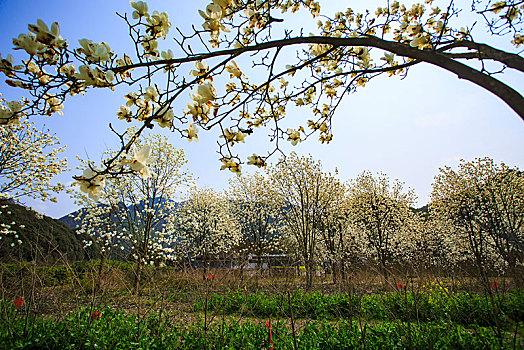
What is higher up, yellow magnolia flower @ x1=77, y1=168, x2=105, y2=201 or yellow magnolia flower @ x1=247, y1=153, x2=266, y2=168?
yellow magnolia flower @ x1=247, y1=153, x2=266, y2=168

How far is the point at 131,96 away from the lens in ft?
4.70

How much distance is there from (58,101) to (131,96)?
1.41ft

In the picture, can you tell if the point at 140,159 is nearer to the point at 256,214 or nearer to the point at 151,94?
the point at 151,94

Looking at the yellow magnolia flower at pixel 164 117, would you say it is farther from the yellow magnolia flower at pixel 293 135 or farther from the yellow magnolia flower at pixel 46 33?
the yellow magnolia flower at pixel 293 135

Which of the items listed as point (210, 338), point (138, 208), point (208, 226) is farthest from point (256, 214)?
point (210, 338)

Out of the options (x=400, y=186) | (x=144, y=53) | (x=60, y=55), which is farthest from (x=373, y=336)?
(x=400, y=186)

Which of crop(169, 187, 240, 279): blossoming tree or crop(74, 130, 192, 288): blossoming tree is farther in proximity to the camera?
crop(169, 187, 240, 279): blossoming tree

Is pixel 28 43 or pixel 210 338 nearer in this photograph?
pixel 28 43

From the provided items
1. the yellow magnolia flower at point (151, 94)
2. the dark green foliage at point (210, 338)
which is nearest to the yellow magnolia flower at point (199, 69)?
the yellow magnolia flower at point (151, 94)

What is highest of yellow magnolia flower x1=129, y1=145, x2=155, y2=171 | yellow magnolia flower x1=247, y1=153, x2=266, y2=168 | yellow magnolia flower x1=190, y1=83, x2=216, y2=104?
yellow magnolia flower x1=190, y1=83, x2=216, y2=104

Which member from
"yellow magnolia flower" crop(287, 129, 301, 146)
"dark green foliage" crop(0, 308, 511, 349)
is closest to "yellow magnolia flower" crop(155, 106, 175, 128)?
"yellow magnolia flower" crop(287, 129, 301, 146)

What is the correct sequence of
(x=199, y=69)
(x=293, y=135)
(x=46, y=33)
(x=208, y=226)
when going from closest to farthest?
1. (x=46, y=33)
2. (x=199, y=69)
3. (x=293, y=135)
4. (x=208, y=226)

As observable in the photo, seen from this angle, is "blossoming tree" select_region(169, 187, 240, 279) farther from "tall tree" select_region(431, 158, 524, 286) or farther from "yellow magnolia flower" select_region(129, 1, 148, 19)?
"yellow magnolia flower" select_region(129, 1, 148, 19)

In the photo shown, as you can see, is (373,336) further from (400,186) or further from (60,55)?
(400,186)
